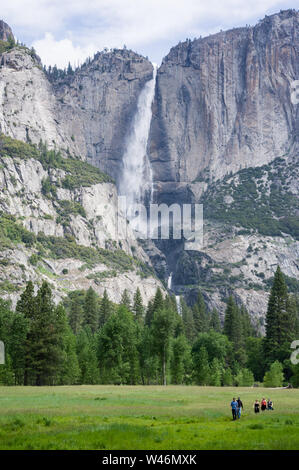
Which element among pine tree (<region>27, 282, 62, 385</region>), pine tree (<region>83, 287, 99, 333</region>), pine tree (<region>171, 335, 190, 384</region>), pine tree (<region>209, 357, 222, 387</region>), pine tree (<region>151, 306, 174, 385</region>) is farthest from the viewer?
pine tree (<region>83, 287, 99, 333</region>)

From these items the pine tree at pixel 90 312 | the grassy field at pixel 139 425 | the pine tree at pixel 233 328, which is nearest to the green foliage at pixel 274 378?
the pine tree at pixel 233 328

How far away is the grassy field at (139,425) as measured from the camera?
26.3 meters

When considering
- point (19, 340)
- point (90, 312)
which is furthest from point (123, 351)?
point (90, 312)

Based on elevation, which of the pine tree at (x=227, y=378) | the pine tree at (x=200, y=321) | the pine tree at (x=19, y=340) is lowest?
the pine tree at (x=227, y=378)

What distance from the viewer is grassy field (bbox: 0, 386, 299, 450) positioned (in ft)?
86.4

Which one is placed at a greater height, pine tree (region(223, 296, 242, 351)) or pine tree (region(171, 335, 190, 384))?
pine tree (region(223, 296, 242, 351))

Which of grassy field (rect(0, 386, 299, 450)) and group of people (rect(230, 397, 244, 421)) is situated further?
group of people (rect(230, 397, 244, 421))

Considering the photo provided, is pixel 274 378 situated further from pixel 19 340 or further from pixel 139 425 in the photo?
pixel 139 425

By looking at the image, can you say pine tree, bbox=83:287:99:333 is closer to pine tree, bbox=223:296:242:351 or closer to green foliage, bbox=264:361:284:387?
pine tree, bbox=223:296:242:351

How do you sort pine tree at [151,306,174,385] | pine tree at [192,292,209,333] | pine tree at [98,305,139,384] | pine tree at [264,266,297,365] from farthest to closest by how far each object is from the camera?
1. pine tree at [192,292,209,333]
2. pine tree at [264,266,297,365]
3. pine tree at [151,306,174,385]
4. pine tree at [98,305,139,384]

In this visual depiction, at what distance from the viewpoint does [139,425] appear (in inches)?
1275

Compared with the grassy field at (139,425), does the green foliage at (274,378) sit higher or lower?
lower

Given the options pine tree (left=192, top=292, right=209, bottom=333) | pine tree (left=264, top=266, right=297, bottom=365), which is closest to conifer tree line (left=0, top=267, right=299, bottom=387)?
pine tree (left=264, top=266, right=297, bottom=365)

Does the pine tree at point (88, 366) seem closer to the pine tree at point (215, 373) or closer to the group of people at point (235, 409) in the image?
the pine tree at point (215, 373)
